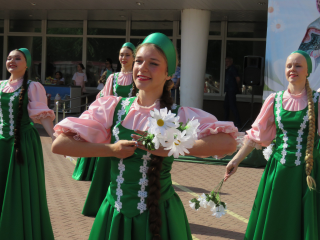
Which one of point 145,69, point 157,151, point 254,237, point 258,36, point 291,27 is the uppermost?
point 258,36

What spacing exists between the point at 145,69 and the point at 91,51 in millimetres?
16588

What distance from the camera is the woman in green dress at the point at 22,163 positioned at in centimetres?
411

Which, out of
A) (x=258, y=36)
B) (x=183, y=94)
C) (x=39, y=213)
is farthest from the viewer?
(x=258, y=36)

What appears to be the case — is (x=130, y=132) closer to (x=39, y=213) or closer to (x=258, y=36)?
(x=39, y=213)

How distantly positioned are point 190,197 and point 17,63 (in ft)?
10.5

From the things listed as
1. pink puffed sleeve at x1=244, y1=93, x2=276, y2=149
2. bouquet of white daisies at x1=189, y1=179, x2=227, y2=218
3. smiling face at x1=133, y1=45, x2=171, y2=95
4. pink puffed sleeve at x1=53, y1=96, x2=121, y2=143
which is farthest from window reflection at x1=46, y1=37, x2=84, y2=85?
smiling face at x1=133, y1=45, x2=171, y2=95

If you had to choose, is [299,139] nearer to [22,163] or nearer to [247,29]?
[22,163]

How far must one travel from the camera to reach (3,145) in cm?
432

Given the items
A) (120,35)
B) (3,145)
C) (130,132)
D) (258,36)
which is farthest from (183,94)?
(130,132)

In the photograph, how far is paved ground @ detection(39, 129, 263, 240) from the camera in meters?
4.99

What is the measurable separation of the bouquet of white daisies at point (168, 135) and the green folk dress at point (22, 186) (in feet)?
8.19

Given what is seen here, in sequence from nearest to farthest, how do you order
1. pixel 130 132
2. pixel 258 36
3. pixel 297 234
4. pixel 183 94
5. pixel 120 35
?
pixel 130 132
pixel 297 234
pixel 183 94
pixel 258 36
pixel 120 35

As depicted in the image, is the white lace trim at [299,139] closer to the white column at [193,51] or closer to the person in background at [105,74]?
the person in background at [105,74]

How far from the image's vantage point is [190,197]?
6.48 m
